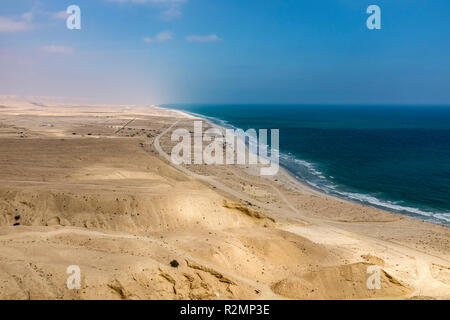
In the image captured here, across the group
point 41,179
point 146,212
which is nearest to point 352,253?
point 146,212

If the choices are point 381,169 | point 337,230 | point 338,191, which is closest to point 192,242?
point 337,230

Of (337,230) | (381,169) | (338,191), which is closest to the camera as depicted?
(337,230)

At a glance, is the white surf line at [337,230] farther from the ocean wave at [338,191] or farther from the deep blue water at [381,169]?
the deep blue water at [381,169]

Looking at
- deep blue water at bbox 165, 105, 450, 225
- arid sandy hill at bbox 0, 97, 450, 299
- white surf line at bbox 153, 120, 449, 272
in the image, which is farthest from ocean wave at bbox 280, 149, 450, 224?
white surf line at bbox 153, 120, 449, 272

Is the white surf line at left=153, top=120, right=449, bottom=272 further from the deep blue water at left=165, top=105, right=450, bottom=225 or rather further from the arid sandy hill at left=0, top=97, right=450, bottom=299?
the deep blue water at left=165, top=105, right=450, bottom=225

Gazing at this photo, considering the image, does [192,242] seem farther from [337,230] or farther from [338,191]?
[338,191]

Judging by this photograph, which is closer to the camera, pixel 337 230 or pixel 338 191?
pixel 337 230

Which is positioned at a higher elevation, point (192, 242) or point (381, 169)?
point (381, 169)

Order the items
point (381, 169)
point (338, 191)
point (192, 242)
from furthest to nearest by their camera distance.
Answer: point (381, 169) < point (338, 191) < point (192, 242)
